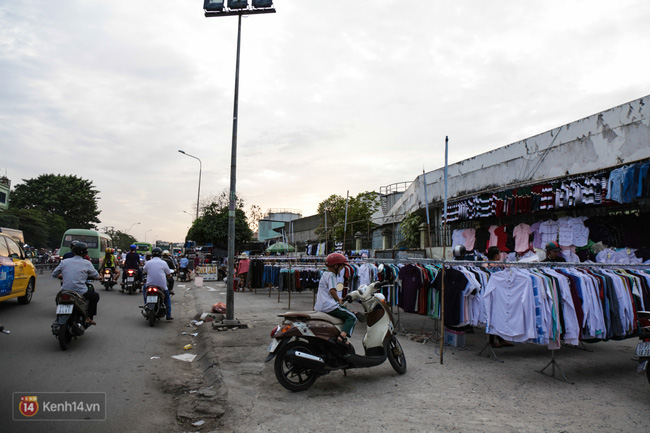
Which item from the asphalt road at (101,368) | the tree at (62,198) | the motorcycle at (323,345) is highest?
the tree at (62,198)

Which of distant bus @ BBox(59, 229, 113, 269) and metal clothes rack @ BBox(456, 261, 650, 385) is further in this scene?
distant bus @ BBox(59, 229, 113, 269)

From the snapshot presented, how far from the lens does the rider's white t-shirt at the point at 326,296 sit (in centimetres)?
578

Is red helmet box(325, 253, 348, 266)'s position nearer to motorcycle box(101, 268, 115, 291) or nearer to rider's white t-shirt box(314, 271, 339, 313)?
rider's white t-shirt box(314, 271, 339, 313)

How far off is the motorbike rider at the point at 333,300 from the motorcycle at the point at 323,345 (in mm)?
124

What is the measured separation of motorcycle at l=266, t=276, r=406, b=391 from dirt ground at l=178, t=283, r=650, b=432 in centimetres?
23

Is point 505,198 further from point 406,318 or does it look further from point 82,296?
point 82,296

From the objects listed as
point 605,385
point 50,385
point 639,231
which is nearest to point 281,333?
point 50,385

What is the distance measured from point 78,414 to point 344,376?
3165 millimetres

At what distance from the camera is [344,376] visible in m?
5.73

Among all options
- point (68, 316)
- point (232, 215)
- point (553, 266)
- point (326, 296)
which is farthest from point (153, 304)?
point (553, 266)

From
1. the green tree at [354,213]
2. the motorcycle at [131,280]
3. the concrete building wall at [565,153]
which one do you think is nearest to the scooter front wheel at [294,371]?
the concrete building wall at [565,153]

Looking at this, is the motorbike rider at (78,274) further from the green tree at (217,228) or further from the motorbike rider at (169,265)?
the green tree at (217,228)

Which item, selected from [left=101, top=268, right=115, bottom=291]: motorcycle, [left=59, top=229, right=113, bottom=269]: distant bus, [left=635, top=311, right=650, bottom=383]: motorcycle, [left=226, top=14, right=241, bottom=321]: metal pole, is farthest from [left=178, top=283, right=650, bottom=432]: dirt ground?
[left=59, top=229, right=113, bottom=269]: distant bus

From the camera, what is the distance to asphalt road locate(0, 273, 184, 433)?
4.17 meters
